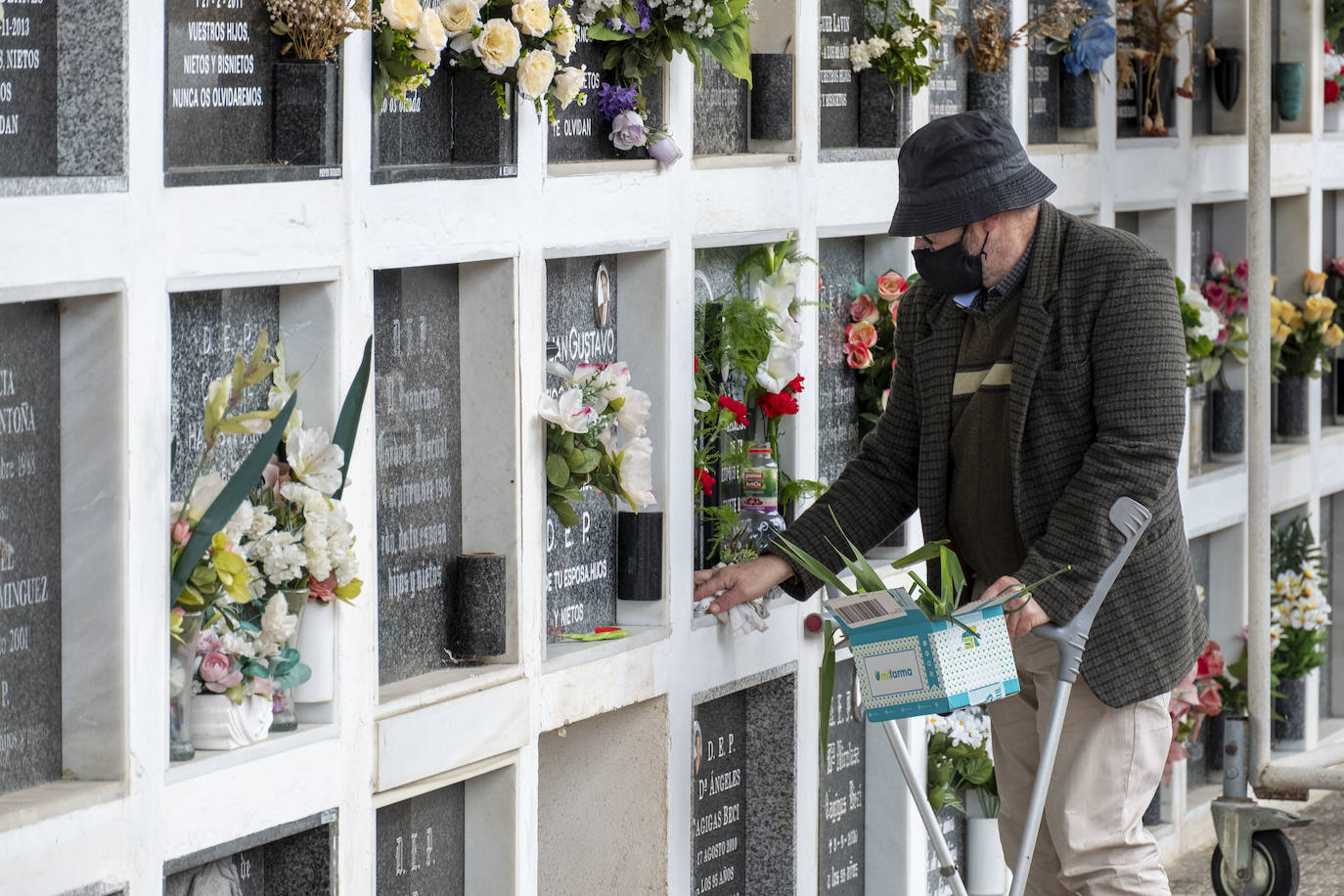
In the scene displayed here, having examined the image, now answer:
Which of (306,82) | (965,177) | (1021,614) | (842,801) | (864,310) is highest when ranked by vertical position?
(306,82)

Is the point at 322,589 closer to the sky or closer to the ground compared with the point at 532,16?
closer to the ground

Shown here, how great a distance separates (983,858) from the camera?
482 centimetres

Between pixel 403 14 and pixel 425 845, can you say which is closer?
pixel 403 14

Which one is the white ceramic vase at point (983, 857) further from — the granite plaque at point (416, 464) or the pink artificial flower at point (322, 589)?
the pink artificial flower at point (322, 589)

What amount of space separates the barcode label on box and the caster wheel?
231 centimetres

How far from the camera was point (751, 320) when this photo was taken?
13.1 ft

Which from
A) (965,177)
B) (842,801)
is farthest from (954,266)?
(842,801)

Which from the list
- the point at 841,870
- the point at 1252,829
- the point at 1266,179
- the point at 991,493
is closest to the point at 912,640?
the point at 991,493

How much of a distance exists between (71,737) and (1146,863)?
1.72 metres

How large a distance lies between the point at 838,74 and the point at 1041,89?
3.11 ft

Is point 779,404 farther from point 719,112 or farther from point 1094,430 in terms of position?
point 1094,430

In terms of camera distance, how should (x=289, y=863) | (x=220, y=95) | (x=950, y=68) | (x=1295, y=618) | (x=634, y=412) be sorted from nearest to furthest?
1. (x=220, y=95)
2. (x=289, y=863)
3. (x=634, y=412)
4. (x=950, y=68)
5. (x=1295, y=618)

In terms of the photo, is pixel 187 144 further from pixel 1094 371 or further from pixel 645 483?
pixel 1094 371

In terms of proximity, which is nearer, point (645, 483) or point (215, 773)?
point (215, 773)
